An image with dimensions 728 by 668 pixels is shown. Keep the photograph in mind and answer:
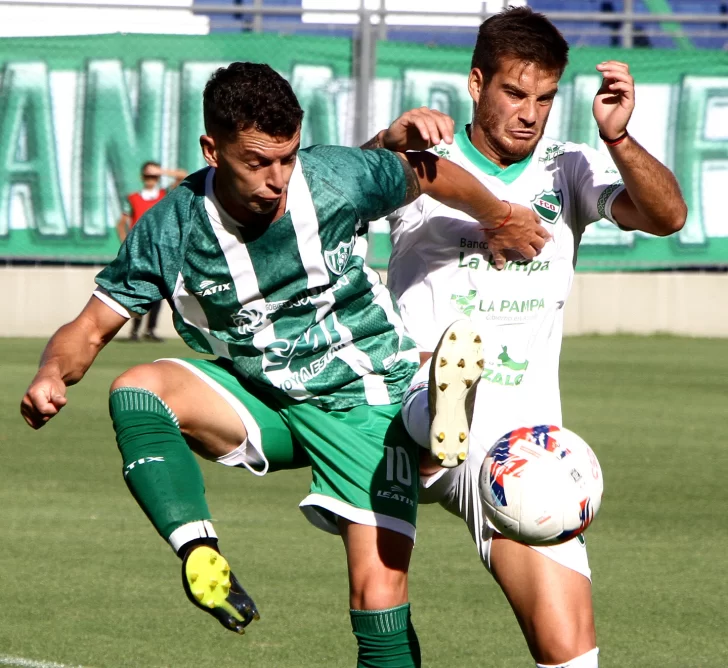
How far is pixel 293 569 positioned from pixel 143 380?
2.56 meters

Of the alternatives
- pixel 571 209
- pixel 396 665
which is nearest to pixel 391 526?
pixel 396 665

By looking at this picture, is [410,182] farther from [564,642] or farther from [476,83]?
[564,642]

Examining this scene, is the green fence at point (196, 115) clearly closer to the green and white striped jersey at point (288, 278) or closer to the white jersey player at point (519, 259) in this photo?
the white jersey player at point (519, 259)

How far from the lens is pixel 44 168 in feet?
53.2

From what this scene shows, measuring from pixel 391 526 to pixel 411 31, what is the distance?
13.4 meters

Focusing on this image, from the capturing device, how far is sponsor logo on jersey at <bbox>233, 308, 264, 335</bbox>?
4.11 metres

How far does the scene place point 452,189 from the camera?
4.34 m

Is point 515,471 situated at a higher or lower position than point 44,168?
higher

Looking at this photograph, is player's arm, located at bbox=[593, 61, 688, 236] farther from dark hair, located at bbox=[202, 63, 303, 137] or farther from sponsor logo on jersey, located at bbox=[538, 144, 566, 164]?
dark hair, located at bbox=[202, 63, 303, 137]

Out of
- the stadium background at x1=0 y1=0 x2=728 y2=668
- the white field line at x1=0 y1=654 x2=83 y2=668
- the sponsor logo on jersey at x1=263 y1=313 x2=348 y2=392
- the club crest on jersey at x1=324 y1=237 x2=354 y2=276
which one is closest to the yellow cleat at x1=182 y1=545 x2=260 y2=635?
the sponsor logo on jersey at x1=263 y1=313 x2=348 y2=392

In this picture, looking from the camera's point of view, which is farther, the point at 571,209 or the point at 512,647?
the point at 512,647

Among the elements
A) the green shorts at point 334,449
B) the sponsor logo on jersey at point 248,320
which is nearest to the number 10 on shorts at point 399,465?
the green shorts at point 334,449

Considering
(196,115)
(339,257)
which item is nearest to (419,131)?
(339,257)

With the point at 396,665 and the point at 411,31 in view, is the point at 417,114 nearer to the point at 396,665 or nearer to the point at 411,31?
the point at 396,665
